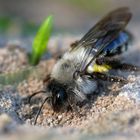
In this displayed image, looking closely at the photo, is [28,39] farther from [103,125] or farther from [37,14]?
[37,14]

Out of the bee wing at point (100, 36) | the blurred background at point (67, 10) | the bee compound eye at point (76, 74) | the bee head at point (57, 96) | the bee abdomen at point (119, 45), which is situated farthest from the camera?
the blurred background at point (67, 10)

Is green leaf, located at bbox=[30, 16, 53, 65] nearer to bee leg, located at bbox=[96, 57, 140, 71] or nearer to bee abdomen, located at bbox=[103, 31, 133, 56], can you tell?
bee abdomen, located at bbox=[103, 31, 133, 56]

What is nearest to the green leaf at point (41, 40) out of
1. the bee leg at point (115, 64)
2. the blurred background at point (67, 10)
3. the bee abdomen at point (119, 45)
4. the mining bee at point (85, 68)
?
the mining bee at point (85, 68)

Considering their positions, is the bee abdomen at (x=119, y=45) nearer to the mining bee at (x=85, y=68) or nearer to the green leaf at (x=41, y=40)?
the mining bee at (x=85, y=68)

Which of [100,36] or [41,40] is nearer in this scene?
[100,36]

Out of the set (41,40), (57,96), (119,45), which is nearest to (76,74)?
(57,96)

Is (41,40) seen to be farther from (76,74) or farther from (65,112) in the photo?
(65,112)

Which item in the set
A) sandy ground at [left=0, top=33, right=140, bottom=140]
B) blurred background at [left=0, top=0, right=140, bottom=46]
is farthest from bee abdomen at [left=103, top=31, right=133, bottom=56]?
blurred background at [left=0, top=0, right=140, bottom=46]
